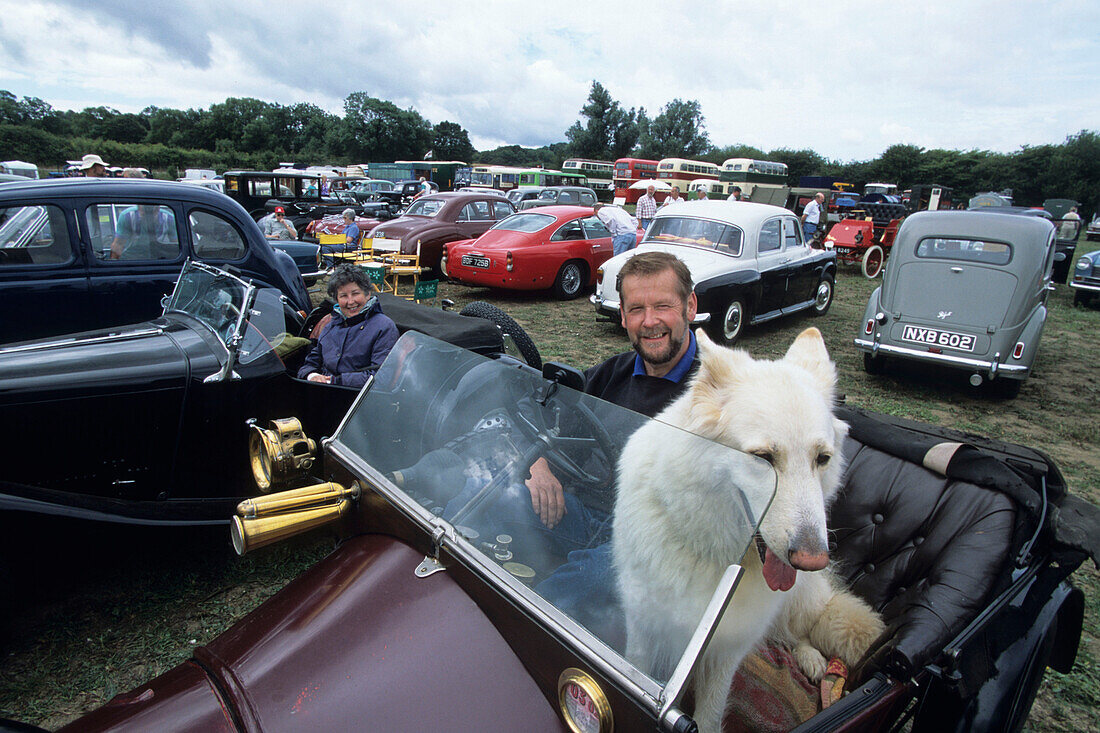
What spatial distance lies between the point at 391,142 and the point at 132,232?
232ft

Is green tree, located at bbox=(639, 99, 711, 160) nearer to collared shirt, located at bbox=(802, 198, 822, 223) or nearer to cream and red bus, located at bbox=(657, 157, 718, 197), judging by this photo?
cream and red bus, located at bbox=(657, 157, 718, 197)

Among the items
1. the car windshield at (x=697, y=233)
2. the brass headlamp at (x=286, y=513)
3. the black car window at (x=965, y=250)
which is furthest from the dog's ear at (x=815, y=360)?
the car windshield at (x=697, y=233)

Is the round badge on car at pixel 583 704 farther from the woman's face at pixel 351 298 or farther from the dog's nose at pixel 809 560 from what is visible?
the woman's face at pixel 351 298

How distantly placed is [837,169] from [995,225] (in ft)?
194

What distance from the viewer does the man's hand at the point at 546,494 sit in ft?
4.60

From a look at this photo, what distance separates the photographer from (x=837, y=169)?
5703 centimetres

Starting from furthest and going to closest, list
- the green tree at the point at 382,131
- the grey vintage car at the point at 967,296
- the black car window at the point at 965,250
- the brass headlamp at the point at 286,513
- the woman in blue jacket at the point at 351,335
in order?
the green tree at the point at 382,131, the black car window at the point at 965,250, the grey vintage car at the point at 967,296, the woman in blue jacket at the point at 351,335, the brass headlamp at the point at 286,513

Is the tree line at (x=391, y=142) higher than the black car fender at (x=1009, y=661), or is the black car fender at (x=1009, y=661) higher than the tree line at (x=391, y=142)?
the tree line at (x=391, y=142)

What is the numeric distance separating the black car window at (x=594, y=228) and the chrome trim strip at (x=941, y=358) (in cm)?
601

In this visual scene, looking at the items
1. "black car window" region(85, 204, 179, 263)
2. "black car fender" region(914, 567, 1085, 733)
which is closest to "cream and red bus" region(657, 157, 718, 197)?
"black car window" region(85, 204, 179, 263)

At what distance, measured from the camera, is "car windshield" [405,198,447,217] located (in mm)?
12844

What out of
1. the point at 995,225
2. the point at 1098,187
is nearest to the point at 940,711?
the point at 995,225

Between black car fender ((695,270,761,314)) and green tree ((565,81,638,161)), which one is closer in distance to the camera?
black car fender ((695,270,761,314))

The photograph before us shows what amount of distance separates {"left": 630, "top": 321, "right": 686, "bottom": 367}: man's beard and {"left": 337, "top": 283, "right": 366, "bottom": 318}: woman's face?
253 centimetres
